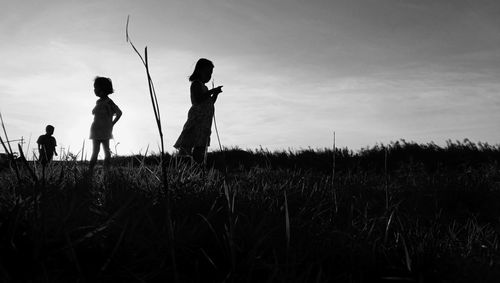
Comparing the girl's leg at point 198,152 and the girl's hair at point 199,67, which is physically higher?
the girl's hair at point 199,67

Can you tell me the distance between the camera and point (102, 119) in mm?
7793

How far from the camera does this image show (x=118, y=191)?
101 inches

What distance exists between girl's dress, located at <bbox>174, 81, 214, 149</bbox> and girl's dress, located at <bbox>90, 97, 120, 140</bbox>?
6.28ft

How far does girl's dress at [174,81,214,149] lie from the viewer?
6.50 metres

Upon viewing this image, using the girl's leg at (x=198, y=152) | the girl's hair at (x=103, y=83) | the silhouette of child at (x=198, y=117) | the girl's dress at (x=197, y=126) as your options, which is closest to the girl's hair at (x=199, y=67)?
the silhouette of child at (x=198, y=117)

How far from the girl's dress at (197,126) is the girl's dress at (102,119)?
6.28 ft

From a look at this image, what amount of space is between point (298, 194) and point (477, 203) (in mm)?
2276

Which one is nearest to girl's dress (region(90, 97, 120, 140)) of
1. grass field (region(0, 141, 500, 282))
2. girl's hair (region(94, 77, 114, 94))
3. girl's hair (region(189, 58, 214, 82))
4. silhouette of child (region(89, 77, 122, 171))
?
silhouette of child (region(89, 77, 122, 171))

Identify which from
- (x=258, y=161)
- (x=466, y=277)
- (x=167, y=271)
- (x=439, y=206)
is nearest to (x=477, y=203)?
(x=439, y=206)

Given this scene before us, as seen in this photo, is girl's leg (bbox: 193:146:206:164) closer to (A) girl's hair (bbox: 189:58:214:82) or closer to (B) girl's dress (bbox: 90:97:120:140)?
(A) girl's hair (bbox: 189:58:214:82)

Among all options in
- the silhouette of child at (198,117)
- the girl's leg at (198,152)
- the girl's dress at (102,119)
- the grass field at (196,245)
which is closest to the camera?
the grass field at (196,245)

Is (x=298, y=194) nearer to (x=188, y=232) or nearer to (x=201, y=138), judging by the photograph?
(x=188, y=232)

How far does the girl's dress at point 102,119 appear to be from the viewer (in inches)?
306

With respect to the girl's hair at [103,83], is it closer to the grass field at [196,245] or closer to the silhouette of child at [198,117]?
the silhouette of child at [198,117]
